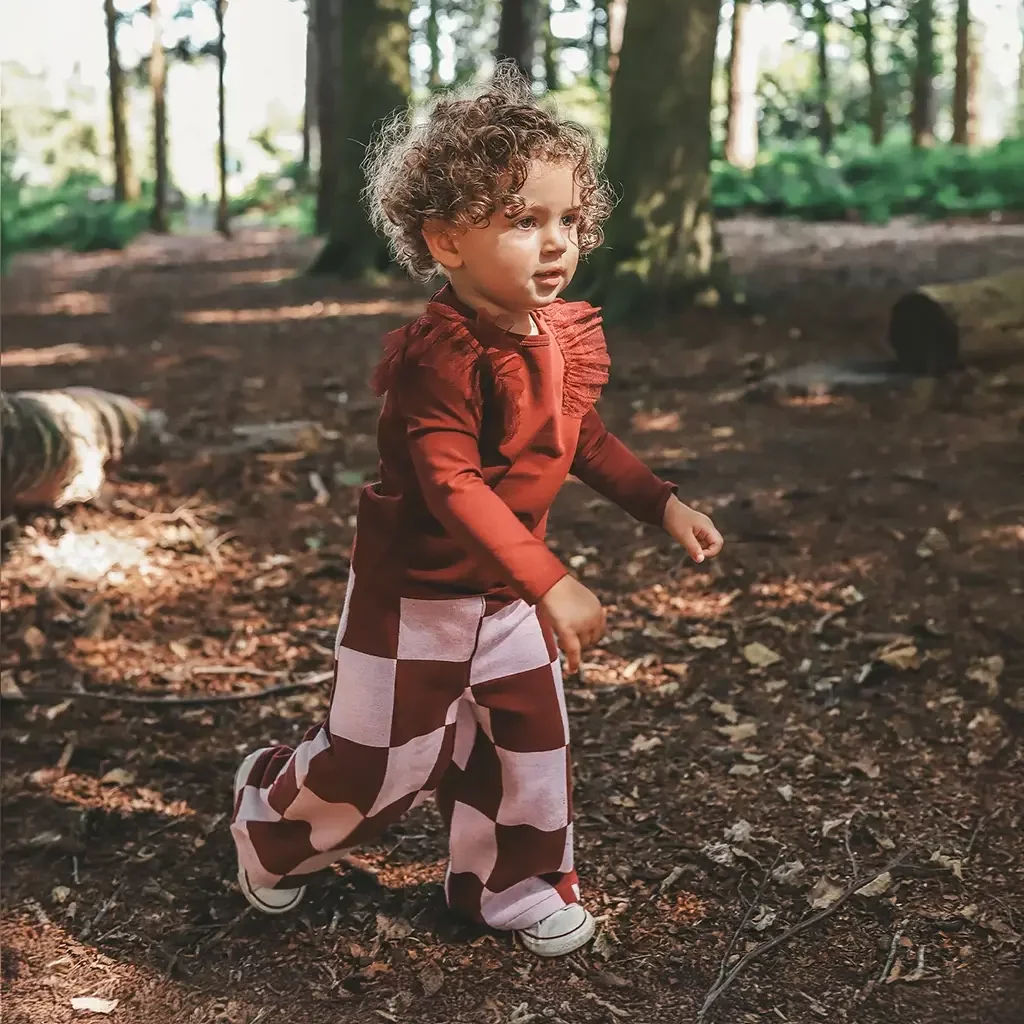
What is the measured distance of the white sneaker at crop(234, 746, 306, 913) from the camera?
259 cm

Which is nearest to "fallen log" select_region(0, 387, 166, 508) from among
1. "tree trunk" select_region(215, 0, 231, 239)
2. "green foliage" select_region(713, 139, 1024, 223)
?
"green foliage" select_region(713, 139, 1024, 223)

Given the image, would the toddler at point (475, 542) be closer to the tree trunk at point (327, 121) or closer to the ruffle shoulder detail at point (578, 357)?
the ruffle shoulder detail at point (578, 357)

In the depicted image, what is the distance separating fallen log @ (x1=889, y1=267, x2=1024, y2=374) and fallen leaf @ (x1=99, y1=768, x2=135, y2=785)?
489 cm

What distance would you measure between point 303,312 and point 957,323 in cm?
591

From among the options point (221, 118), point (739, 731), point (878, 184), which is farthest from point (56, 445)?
point (221, 118)

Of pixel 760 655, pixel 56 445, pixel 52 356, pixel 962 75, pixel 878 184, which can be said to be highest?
pixel 962 75

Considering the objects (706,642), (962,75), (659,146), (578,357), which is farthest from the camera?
(962,75)

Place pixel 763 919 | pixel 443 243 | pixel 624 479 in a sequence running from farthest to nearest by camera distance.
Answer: pixel 763 919
pixel 624 479
pixel 443 243

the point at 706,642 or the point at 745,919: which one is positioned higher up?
the point at 706,642

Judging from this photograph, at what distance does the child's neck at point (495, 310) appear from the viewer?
208cm

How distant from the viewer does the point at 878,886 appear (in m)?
2.62

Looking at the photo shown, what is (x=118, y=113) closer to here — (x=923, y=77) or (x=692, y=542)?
(x=923, y=77)

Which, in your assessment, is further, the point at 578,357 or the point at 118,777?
the point at 118,777

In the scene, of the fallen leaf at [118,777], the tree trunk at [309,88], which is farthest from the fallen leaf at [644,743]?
the tree trunk at [309,88]
